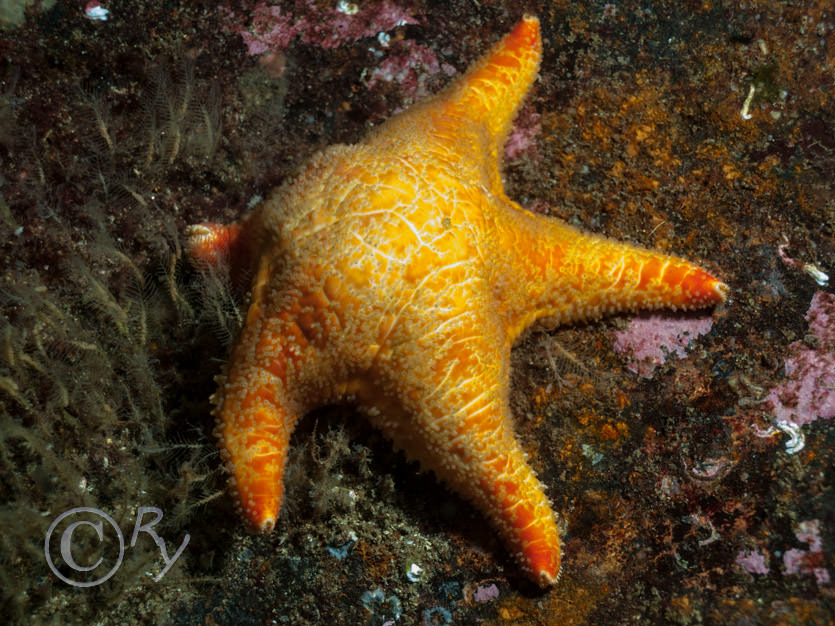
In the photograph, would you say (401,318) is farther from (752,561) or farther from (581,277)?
(752,561)

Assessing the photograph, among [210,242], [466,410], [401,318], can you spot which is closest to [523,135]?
[401,318]

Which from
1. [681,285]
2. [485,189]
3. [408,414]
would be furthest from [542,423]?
[485,189]

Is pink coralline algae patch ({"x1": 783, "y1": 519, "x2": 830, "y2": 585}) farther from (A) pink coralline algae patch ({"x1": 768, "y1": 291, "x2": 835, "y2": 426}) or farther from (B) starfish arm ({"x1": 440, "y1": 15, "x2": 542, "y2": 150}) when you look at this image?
(B) starfish arm ({"x1": 440, "y1": 15, "x2": 542, "y2": 150})

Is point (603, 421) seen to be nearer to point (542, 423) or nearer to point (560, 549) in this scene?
point (542, 423)

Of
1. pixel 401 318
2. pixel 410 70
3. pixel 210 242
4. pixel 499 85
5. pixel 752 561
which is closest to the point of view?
pixel 401 318

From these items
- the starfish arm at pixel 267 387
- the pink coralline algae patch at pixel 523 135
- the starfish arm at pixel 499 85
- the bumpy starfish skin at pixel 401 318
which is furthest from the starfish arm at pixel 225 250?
the pink coralline algae patch at pixel 523 135

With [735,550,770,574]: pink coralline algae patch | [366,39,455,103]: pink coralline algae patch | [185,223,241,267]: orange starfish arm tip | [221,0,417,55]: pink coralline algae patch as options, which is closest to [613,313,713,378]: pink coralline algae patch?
[735,550,770,574]: pink coralline algae patch
